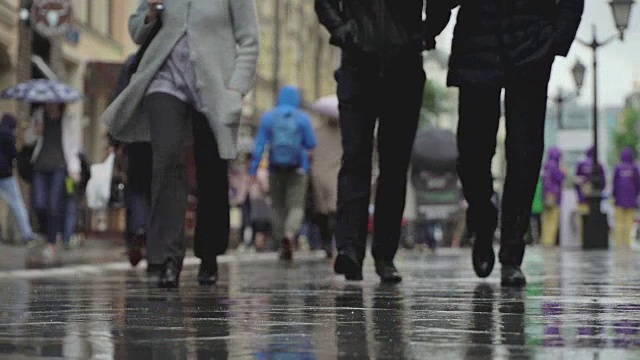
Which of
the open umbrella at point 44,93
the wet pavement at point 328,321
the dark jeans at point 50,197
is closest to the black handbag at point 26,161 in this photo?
the dark jeans at point 50,197

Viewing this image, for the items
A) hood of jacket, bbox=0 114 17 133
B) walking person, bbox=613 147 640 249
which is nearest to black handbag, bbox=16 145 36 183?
hood of jacket, bbox=0 114 17 133

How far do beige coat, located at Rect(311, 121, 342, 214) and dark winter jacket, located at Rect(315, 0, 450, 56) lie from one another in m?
9.07

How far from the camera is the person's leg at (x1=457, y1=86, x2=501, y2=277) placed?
27.9ft

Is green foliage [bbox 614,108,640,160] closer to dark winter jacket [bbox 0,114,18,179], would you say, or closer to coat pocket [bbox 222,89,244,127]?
dark winter jacket [bbox 0,114,18,179]

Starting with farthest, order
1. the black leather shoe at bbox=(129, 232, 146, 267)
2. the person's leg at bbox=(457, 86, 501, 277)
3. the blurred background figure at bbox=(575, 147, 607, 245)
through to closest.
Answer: the blurred background figure at bbox=(575, 147, 607, 245) → the black leather shoe at bbox=(129, 232, 146, 267) → the person's leg at bbox=(457, 86, 501, 277)

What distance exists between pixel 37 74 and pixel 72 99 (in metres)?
10.7

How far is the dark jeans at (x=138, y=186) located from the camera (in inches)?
454

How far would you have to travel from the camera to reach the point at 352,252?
875 cm

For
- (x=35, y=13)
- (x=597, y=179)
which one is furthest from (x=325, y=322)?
(x=597, y=179)

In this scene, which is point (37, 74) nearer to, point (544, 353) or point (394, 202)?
point (394, 202)

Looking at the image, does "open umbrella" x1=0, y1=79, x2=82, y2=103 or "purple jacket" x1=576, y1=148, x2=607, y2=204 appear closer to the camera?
"open umbrella" x1=0, y1=79, x2=82, y2=103

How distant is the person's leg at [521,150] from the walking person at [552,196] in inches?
943

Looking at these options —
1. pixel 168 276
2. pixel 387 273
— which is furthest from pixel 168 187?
pixel 387 273

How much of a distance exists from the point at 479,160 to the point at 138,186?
4.18 metres
